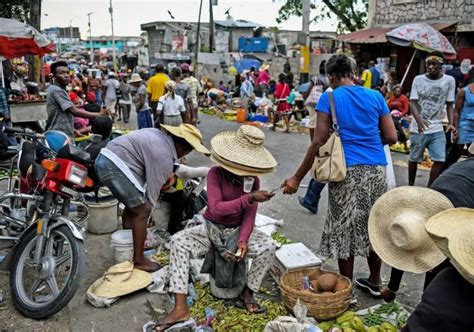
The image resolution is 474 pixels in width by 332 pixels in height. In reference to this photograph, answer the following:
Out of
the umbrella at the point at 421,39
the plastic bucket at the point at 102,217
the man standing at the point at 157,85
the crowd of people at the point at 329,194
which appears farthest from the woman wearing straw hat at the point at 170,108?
the umbrella at the point at 421,39

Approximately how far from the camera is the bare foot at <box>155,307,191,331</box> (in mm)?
3250

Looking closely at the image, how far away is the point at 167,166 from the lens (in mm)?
3926

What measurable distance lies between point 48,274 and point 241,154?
178cm

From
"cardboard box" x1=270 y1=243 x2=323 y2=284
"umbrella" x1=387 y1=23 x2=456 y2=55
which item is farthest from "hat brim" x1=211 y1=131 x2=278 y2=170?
"umbrella" x1=387 y1=23 x2=456 y2=55

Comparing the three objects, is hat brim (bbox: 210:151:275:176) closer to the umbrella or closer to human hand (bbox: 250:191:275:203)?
human hand (bbox: 250:191:275:203)

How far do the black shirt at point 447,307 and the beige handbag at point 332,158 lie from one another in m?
1.76

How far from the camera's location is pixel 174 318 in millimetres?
3297

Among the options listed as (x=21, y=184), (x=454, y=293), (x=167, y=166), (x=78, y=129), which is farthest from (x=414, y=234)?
(x=78, y=129)

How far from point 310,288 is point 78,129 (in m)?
5.20

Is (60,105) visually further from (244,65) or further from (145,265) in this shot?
(244,65)

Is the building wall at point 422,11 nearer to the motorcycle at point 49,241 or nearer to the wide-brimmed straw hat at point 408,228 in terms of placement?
the wide-brimmed straw hat at point 408,228

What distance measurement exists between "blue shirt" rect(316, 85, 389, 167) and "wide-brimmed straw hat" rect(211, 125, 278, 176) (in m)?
0.57

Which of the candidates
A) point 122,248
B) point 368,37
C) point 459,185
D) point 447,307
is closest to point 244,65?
point 368,37

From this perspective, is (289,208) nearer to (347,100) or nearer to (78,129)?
(347,100)
